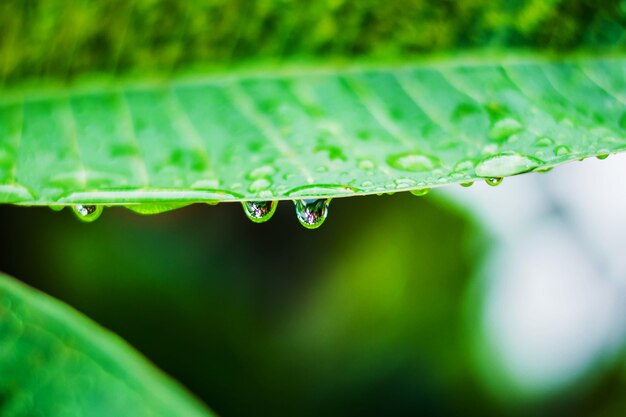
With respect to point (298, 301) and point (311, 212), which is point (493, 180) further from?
point (298, 301)

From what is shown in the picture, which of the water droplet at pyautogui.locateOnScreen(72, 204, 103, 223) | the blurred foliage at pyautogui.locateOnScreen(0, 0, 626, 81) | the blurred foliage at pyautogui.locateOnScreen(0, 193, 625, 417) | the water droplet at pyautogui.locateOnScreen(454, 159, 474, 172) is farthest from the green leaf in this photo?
the blurred foliage at pyautogui.locateOnScreen(0, 193, 625, 417)

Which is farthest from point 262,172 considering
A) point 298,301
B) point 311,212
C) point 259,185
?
point 298,301

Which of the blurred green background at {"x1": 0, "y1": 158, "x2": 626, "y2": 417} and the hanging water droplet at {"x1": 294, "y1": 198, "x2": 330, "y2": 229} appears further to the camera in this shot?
Answer: the blurred green background at {"x1": 0, "y1": 158, "x2": 626, "y2": 417}

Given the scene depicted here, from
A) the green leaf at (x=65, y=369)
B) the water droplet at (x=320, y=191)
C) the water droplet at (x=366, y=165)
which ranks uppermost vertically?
the water droplet at (x=366, y=165)

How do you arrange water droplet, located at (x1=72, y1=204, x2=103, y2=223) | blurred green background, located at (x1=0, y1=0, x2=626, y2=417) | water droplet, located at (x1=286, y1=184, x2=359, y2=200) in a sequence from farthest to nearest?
blurred green background, located at (x1=0, y1=0, x2=626, y2=417)
water droplet, located at (x1=72, y1=204, x2=103, y2=223)
water droplet, located at (x1=286, y1=184, x2=359, y2=200)

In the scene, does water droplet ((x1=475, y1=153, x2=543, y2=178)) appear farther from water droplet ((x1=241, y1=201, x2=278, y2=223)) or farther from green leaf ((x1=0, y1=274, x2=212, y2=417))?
green leaf ((x1=0, y1=274, x2=212, y2=417))

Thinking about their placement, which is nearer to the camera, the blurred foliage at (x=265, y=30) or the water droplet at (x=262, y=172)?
the water droplet at (x=262, y=172)

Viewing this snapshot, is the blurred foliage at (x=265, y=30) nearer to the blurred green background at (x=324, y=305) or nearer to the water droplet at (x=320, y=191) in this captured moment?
the water droplet at (x=320, y=191)

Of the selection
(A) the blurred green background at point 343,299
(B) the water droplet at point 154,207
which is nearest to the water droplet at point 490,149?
(B) the water droplet at point 154,207
